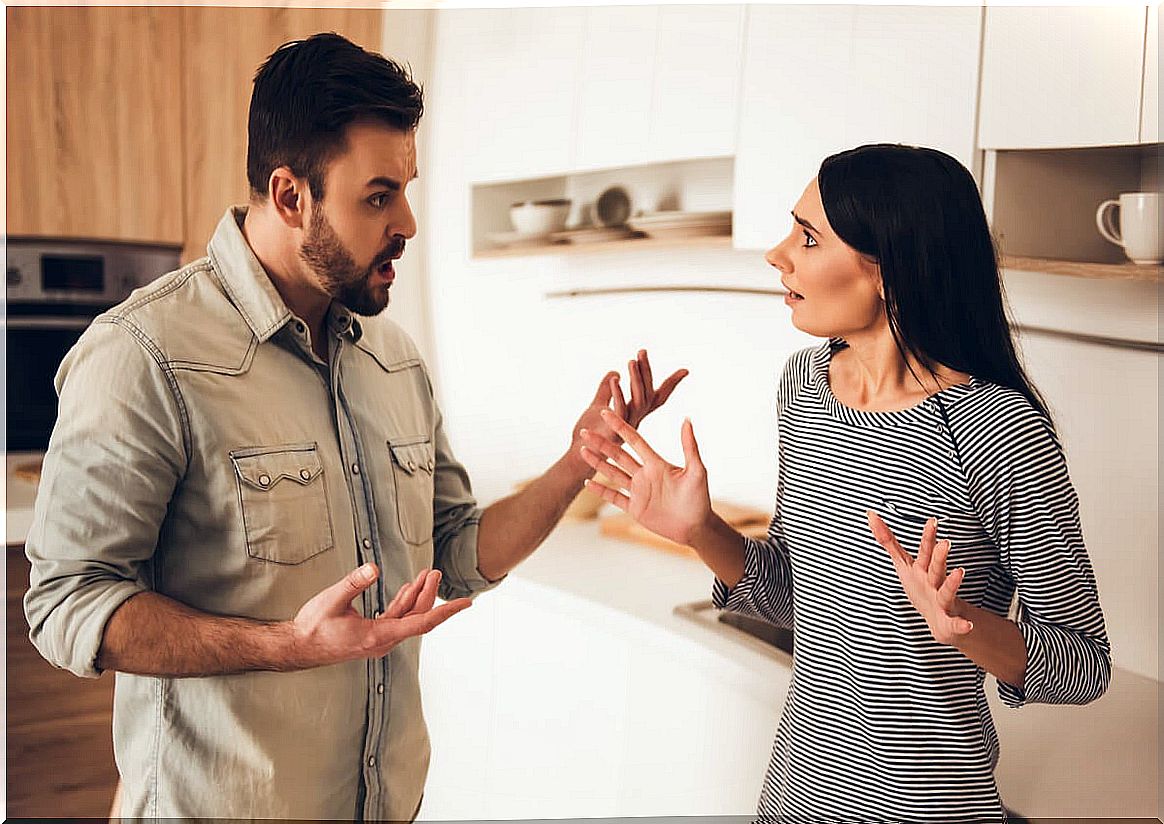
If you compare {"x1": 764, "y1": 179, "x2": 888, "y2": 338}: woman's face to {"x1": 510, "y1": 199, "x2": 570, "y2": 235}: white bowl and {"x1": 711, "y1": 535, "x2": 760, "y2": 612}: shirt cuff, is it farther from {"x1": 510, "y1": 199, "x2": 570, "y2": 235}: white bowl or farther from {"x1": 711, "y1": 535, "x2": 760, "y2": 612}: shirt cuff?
{"x1": 510, "y1": 199, "x2": 570, "y2": 235}: white bowl

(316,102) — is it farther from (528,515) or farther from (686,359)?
(686,359)

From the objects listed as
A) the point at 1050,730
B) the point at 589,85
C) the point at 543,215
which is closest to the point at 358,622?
the point at 1050,730

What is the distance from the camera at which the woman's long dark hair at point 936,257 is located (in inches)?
46.3

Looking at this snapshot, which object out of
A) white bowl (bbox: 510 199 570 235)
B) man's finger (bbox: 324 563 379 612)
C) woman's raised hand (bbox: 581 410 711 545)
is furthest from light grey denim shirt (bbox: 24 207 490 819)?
white bowl (bbox: 510 199 570 235)

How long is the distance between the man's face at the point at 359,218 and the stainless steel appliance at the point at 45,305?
6.61 feet

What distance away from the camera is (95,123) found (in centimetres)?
306

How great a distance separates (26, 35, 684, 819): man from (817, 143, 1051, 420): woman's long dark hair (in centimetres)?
39

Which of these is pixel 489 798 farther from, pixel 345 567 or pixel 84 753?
pixel 345 567

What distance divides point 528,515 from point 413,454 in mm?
184

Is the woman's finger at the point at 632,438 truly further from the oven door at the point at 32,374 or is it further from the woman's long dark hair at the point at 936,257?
the oven door at the point at 32,374

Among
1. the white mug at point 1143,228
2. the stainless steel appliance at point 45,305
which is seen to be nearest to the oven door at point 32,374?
the stainless steel appliance at point 45,305

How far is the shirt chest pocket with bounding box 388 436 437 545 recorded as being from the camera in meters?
1.47

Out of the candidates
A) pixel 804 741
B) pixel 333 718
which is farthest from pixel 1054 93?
pixel 333 718

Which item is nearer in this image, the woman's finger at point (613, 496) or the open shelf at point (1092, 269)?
the woman's finger at point (613, 496)
